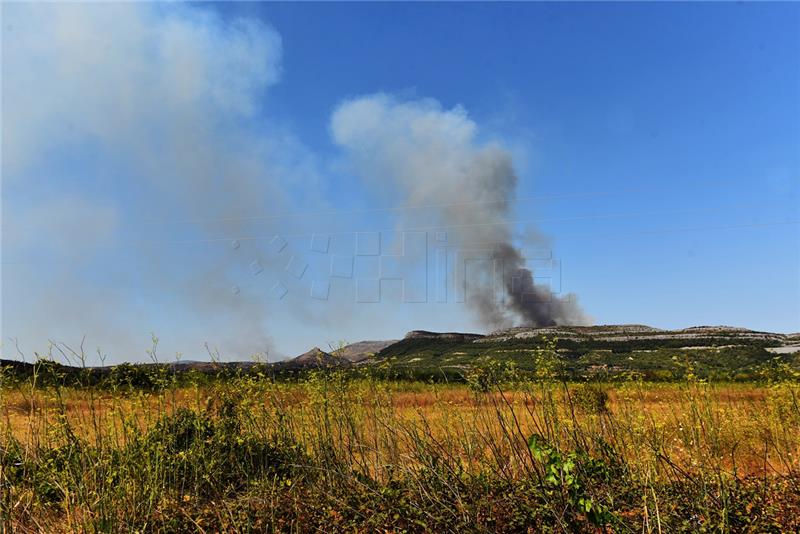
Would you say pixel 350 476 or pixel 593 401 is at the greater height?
pixel 593 401

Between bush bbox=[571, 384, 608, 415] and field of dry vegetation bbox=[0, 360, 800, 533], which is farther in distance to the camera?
bush bbox=[571, 384, 608, 415]

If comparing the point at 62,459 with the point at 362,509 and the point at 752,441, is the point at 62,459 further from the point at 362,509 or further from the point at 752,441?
the point at 752,441

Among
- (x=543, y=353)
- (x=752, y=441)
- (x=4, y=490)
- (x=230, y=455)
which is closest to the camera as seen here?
(x=4, y=490)

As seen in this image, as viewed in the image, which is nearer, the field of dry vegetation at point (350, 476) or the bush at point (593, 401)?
the field of dry vegetation at point (350, 476)

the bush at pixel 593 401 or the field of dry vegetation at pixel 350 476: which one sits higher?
the bush at pixel 593 401

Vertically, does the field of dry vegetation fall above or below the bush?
below

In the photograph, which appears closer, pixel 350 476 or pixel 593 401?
pixel 350 476

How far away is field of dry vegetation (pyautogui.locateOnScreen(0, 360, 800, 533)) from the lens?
15.3 feet

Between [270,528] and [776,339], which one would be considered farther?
[776,339]

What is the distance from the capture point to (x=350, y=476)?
5.52m

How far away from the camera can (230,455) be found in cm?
633

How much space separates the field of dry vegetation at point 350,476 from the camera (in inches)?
183

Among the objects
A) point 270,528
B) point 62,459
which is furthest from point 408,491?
point 62,459

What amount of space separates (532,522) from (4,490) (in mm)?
5410
